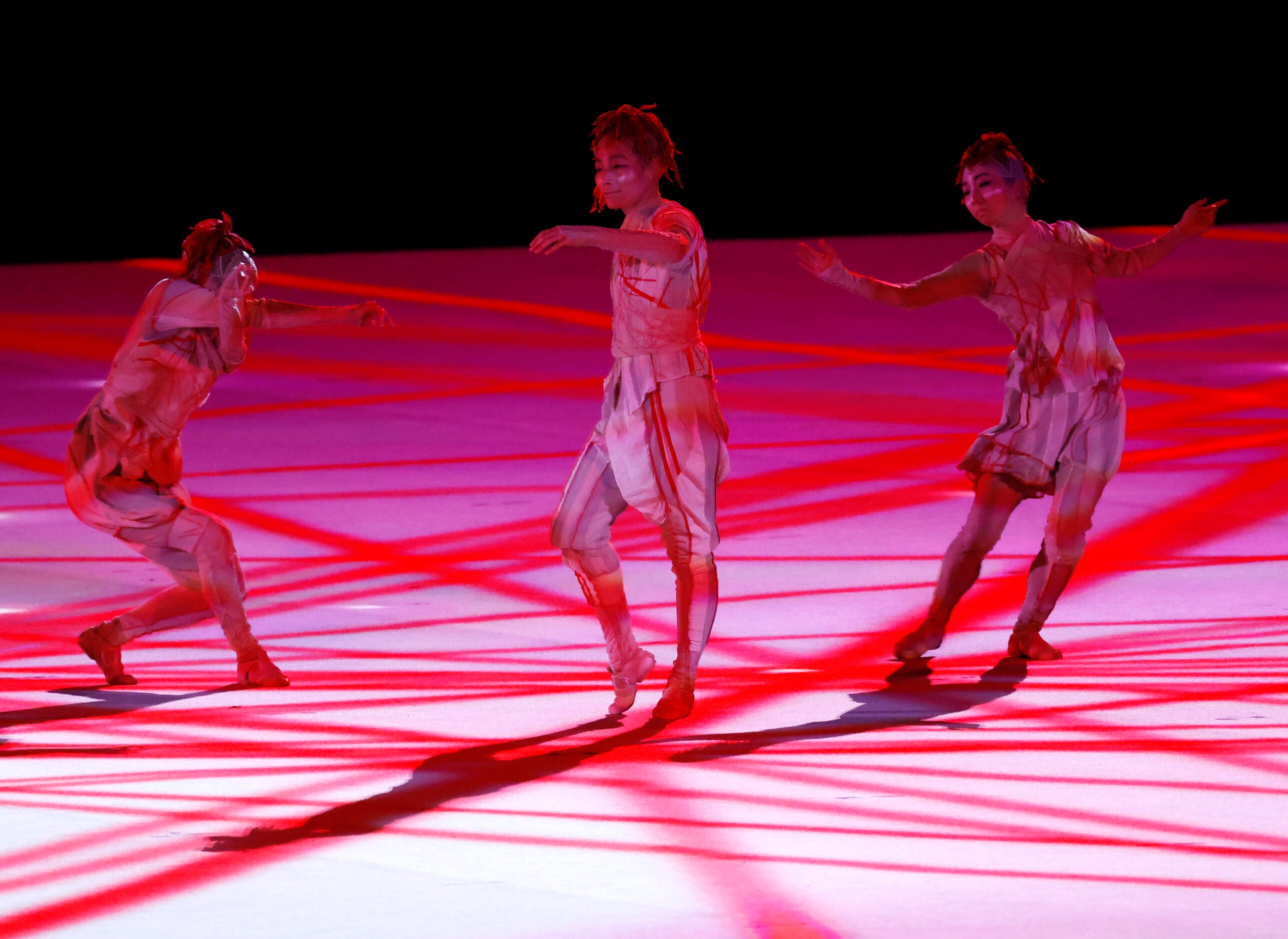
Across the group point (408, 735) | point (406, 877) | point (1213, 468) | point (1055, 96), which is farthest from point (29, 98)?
point (406, 877)

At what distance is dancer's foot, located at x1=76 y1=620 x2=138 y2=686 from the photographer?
18.8 ft

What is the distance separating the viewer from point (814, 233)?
1767 centimetres

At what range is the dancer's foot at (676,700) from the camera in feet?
16.9

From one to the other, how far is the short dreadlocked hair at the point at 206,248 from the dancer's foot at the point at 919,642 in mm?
2083

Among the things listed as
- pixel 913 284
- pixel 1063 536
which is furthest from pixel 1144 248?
pixel 1063 536

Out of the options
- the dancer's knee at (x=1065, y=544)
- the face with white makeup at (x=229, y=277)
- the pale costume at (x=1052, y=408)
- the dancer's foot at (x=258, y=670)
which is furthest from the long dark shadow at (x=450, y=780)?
the face with white makeup at (x=229, y=277)

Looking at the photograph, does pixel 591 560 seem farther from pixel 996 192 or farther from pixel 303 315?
pixel 996 192

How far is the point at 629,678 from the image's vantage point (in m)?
5.31

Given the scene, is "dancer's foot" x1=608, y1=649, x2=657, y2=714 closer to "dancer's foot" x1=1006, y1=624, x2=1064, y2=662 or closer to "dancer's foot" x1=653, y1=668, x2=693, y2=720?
"dancer's foot" x1=653, y1=668, x2=693, y2=720

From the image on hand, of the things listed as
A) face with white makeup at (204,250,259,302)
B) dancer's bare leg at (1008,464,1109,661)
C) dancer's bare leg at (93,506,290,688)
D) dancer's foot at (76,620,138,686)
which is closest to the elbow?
dancer's bare leg at (1008,464,1109,661)

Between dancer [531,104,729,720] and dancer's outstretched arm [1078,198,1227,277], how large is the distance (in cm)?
126

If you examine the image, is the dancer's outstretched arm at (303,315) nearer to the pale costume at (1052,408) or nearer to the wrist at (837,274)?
the wrist at (837,274)

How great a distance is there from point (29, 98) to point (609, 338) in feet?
20.1

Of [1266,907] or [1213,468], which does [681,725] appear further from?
[1213,468]
